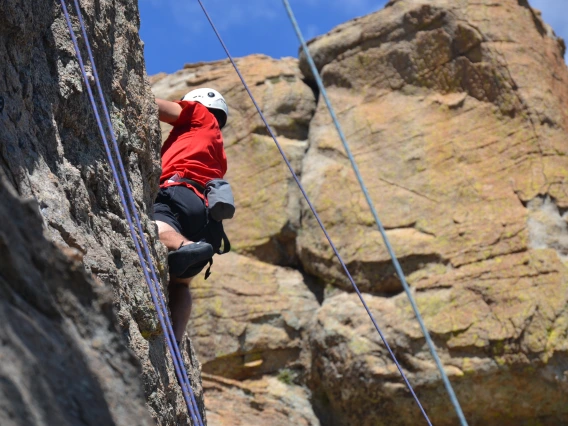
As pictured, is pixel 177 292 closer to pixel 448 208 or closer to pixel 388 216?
pixel 388 216

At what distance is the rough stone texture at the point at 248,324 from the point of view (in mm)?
10516

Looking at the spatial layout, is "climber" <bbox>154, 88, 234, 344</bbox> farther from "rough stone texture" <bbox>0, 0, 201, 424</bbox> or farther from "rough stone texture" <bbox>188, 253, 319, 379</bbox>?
"rough stone texture" <bbox>188, 253, 319, 379</bbox>

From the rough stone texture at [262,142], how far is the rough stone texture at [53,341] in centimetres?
901

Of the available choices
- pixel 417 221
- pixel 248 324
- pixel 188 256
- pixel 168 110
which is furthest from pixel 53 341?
pixel 417 221

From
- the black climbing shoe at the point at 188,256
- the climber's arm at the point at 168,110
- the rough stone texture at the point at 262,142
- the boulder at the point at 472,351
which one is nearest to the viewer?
the black climbing shoe at the point at 188,256

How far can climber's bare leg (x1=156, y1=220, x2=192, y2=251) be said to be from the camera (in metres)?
5.48

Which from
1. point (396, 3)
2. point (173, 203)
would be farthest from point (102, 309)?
point (396, 3)

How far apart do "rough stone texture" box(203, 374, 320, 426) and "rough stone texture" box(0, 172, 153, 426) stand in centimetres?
688

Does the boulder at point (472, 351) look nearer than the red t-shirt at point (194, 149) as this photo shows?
No

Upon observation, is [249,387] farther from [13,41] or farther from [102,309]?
[102,309]

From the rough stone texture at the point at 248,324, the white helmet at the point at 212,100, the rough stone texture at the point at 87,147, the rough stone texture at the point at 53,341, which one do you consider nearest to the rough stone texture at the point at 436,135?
the rough stone texture at the point at 248,324

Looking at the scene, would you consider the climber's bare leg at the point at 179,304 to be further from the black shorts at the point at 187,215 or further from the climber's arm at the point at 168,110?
the climber's arm at the point at 168,110

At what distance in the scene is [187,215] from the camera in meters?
5.57

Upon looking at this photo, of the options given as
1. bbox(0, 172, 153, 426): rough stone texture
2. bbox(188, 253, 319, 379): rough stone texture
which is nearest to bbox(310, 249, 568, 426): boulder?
bbox(188, 253, 319, 379): rough stone texture
